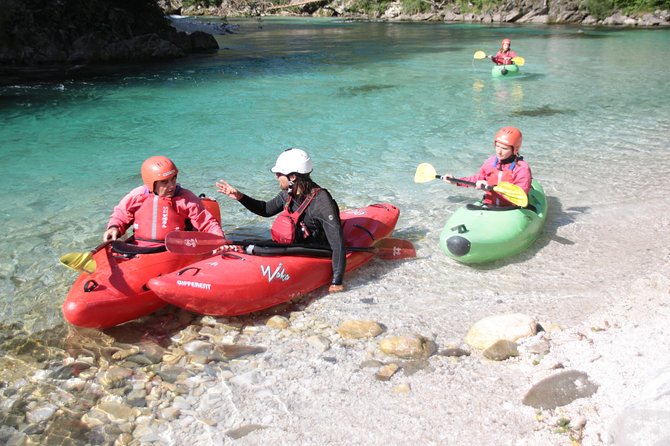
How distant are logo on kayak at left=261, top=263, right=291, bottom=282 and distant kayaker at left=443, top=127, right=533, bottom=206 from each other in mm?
1829

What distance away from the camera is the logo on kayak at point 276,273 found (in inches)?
158

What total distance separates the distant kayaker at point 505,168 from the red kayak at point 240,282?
1676 millimetres

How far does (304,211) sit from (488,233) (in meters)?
1.53

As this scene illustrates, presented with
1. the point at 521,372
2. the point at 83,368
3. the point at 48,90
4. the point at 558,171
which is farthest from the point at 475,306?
the point at 48,90

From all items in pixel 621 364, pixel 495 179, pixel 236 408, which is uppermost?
pixel 495 179

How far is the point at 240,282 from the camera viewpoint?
3908mm

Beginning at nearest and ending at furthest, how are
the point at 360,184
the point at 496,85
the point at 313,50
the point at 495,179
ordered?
the point at 495,179 → the point at 360,184 → the point at 496,85 → the point at 313,50

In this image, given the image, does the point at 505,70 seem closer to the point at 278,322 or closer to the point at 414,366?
the point at 278,322

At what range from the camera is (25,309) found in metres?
4.28

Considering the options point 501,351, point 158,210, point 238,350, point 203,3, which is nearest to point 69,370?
point 238,350

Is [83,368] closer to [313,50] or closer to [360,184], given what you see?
[360,184]

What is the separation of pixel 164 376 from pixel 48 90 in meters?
13.4

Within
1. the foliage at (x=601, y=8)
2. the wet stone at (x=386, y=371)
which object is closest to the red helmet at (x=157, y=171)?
the wet stone at (x=386, y=371)

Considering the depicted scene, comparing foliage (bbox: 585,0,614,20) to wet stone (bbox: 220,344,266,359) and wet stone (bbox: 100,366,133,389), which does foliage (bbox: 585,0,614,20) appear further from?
wet stone (bbox: 100,366,133,389)
